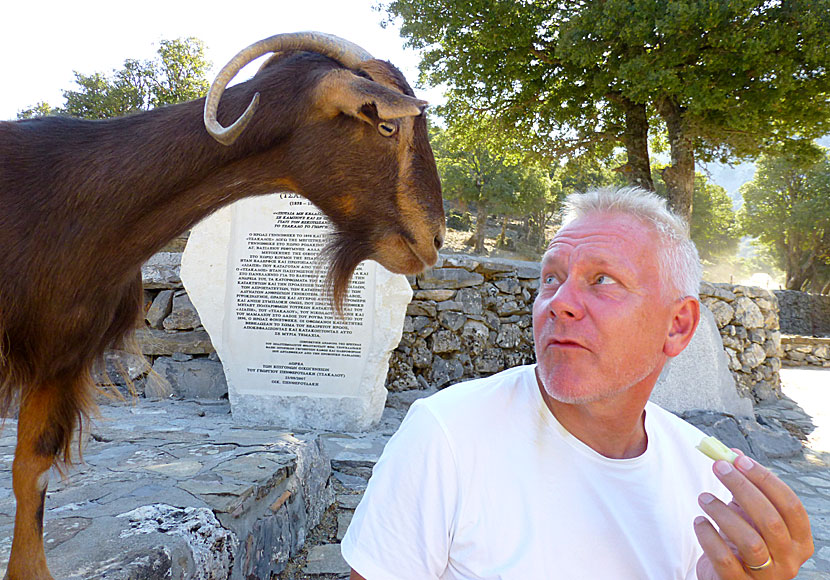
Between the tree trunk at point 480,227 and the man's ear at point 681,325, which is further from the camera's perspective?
the tree trunk at point 480,227

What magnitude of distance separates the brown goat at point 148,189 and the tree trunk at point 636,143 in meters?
10.3

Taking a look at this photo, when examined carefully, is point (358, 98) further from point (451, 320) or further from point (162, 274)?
point (451, 320)

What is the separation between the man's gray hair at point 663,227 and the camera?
1346 mm

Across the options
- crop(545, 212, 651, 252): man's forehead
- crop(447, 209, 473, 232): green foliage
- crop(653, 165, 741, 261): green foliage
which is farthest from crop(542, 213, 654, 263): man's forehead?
crop(447, 209, 473, 232): green foliage

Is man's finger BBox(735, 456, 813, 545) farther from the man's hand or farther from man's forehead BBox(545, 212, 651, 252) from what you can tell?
man's forehead BBox(545, 212, 651, 252)

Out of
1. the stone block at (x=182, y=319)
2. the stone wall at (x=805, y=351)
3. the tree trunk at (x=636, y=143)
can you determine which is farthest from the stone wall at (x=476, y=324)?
the stone wall at (x=805, y=351)

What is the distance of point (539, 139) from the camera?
39.9 ft

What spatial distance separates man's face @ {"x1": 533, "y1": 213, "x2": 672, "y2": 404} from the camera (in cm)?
125

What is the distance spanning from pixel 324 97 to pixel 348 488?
290cm

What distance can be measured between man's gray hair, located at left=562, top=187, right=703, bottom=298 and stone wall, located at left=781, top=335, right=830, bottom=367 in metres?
13.6

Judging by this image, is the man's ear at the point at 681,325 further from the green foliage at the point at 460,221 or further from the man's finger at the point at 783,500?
the green foliage at the point at 460,221

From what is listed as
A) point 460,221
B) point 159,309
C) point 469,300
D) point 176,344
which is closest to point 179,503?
point 176,344

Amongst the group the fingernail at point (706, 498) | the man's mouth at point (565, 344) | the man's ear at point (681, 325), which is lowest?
the fingernail at point (706, 498)

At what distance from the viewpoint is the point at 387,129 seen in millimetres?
1643
